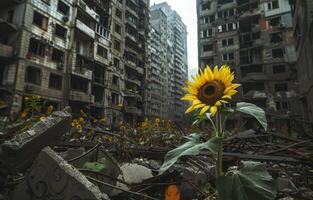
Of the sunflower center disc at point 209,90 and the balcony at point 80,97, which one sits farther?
the balcony at point 80,97

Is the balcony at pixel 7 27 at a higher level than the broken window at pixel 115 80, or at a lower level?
higher

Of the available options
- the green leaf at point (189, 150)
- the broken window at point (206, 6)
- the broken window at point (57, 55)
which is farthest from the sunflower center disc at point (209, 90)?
the broken window at point (206, 6)

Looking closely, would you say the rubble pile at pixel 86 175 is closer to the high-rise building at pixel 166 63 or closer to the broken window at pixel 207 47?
the broken window at pixel 207 47

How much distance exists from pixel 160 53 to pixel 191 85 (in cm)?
7905

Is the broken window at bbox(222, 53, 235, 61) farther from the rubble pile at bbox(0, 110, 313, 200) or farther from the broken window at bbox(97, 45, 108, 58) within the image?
the rubble pile at bbox(0, 110, 313, 200)

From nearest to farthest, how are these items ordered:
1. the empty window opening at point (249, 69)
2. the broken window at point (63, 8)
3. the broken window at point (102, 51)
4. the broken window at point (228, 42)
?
the broken window at point (63, 8) → the broken window at point (102, 51) → the empty window opening at point (249, 69) → the broken window at point (228, 42)

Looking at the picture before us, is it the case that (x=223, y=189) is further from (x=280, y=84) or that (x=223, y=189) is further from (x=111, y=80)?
(x=280, y=84)

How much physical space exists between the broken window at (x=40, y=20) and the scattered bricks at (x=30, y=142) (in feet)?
78.9

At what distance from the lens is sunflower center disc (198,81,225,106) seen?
168 centimetres

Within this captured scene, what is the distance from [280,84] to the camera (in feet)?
112

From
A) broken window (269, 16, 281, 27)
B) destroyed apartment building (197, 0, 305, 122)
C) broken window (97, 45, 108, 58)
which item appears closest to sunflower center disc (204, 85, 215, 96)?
broken window (97, 45, 108, 58)

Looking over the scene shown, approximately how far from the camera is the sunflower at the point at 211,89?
1.65 meters

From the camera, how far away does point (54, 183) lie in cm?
150

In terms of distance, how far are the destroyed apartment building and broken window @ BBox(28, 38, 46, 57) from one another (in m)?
29.7
